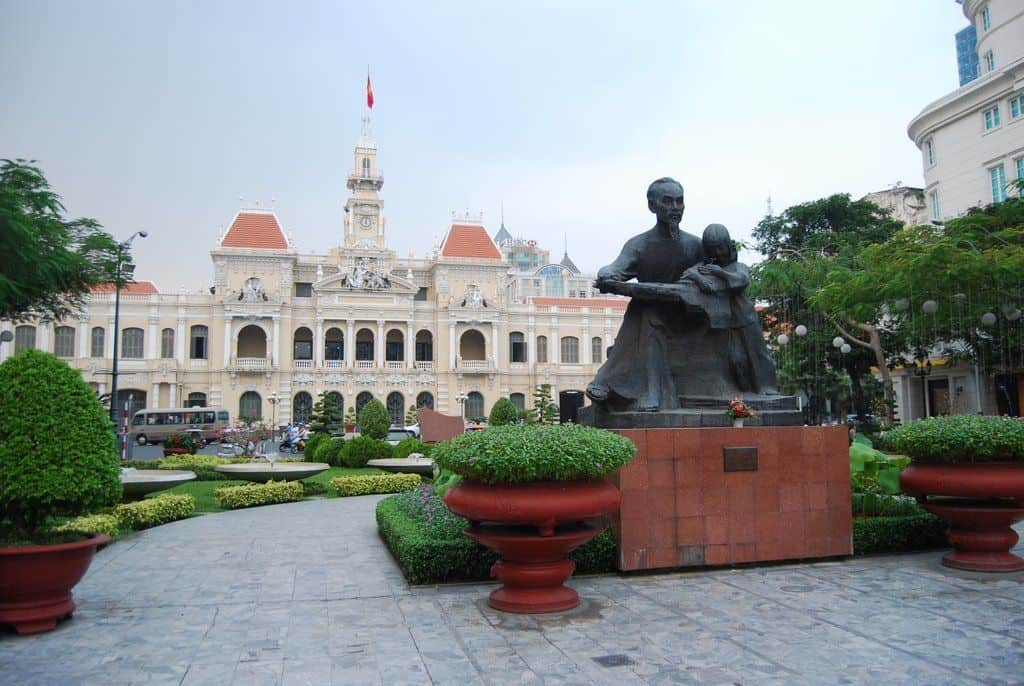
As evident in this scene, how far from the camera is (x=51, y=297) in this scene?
19141 millimetres

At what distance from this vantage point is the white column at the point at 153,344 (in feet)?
148

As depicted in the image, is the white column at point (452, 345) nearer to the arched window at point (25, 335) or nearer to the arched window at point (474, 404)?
the arched window at point (474, 404)

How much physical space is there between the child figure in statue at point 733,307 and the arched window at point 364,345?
44.2 meters

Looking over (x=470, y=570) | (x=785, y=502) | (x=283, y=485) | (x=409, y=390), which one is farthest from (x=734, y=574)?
(x=409, y=390)

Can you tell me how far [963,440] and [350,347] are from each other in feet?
144

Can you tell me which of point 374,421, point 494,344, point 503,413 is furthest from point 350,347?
point 374,421

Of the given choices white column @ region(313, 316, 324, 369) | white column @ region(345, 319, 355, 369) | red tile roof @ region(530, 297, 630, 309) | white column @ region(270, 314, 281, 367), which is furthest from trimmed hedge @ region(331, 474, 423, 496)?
red tile roof @ region(530, 297, 630, 309)

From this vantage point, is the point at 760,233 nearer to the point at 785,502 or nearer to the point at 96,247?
the point at 96,247

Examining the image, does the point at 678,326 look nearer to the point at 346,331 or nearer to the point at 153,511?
the point at 153,511

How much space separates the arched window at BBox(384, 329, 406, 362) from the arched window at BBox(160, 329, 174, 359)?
13.0 meters

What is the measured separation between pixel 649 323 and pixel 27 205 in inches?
562

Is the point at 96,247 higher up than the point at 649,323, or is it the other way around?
the point at 96,247

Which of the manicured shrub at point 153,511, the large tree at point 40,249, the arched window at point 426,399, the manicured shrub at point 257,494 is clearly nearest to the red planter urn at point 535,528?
the manicured shrub at point 153,511

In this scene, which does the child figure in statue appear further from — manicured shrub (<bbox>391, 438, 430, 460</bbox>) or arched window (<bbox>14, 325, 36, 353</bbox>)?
arched window (<bbox>14, 325, 36, 353</bbox>)
